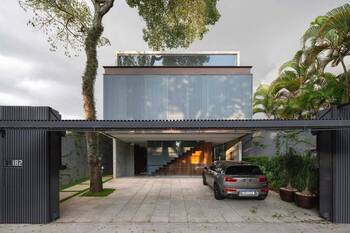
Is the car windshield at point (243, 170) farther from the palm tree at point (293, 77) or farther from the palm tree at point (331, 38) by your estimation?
the palm tree at point (293, 77)

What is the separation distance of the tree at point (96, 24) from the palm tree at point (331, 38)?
655 cm

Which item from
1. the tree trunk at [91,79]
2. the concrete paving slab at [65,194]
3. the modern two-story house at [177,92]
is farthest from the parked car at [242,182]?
the modern two-story house at [177,92]

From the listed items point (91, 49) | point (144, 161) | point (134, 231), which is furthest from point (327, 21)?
point (144, 161)

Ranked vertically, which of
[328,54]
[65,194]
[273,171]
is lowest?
[65,194]

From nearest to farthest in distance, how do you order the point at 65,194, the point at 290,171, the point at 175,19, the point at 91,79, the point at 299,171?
the point at 299,171, the point at 290,171, the point at 65,194, the point at 91,79, the point at 175,19

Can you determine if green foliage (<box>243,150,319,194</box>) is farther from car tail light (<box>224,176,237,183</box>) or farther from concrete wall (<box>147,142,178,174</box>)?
concrete wall (<box>147,142,178,174</box>)

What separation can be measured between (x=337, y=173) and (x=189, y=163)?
1513cm

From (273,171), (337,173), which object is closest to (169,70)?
(273,171)

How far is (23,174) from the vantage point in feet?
29.3

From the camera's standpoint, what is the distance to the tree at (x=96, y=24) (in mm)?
14547

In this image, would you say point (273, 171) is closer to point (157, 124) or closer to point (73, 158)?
point (157, 124)

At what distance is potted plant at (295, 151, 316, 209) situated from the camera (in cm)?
1070

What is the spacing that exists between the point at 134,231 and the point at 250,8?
1215cm

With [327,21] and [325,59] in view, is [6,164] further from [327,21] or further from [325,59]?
[325,59]
